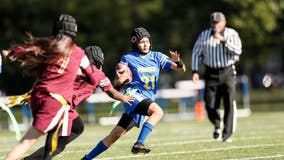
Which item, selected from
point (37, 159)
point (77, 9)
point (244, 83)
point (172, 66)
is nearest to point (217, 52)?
point (172, 66)

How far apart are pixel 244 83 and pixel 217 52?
41.2ft

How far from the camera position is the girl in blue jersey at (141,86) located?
9.45 m

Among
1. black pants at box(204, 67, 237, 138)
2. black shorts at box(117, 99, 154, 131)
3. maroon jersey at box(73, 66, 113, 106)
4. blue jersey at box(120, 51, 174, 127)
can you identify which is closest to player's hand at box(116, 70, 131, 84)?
blue jersey at box(120, 51, 174, 127)

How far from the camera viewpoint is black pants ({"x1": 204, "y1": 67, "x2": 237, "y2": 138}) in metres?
13.5

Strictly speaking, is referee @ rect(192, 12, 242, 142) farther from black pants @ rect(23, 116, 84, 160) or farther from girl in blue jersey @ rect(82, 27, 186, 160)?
black pants @ rect(23, 116, 84, 160)

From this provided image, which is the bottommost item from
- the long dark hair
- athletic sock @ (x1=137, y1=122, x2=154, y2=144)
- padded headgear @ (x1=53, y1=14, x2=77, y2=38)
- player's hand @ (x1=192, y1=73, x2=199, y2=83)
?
player's hand @ (x1=192, y1=73, x2=199, y2=83)

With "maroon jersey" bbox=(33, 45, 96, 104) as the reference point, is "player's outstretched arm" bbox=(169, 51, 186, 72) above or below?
below

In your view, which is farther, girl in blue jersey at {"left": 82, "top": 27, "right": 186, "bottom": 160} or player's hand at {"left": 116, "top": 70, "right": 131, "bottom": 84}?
player's hand at {"left": 116, "top": 70, "right": 131, "bottom": 84}

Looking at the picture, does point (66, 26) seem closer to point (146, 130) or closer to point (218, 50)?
point (146, 130)

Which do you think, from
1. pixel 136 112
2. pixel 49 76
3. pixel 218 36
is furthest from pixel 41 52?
pixel 218 36

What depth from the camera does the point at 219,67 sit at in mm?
13555

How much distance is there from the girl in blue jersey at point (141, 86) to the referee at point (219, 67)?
11.0 ft

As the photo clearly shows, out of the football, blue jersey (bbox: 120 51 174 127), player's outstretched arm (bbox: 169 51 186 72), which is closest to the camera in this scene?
the football

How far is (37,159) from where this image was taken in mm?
8555
